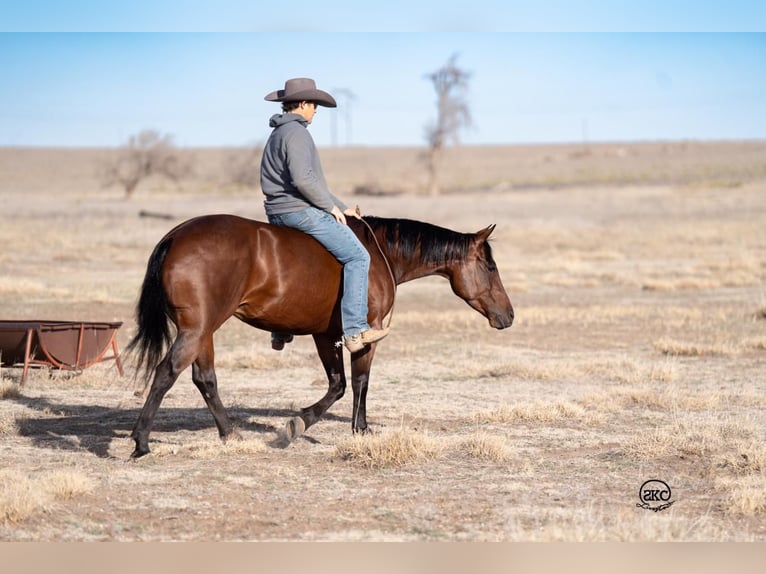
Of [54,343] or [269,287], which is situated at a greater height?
[269,287]

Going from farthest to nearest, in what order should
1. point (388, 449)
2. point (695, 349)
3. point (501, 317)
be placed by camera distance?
1. point (695, 349)
2. point (501, 317)
3. point (388, 449)

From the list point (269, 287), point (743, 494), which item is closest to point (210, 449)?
point (269, 287)

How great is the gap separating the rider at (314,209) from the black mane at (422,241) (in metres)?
0.54

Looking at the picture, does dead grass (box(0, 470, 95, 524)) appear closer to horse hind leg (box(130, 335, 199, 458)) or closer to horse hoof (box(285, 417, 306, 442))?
horse hind leg (box(130, 335, 199, 458))

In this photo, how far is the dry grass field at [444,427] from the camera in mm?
6086

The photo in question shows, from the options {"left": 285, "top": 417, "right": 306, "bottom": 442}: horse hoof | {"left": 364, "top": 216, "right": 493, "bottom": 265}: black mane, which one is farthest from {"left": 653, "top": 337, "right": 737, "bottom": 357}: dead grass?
{"left": 285, "top": 417, "right": 306, "bottom": 442}: horse hoof

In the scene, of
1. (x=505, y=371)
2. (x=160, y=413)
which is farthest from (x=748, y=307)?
(x=160, y=413)

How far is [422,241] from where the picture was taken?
28.1ft

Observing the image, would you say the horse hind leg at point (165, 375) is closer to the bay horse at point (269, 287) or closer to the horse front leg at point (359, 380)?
the bay horse at point (269, 287)

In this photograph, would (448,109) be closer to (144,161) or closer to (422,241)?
(144,161)

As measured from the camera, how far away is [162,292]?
24.3 feet

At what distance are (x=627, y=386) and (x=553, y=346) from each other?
138 inches

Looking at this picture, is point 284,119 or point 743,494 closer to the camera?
point 743,494

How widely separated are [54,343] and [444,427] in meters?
4.22
